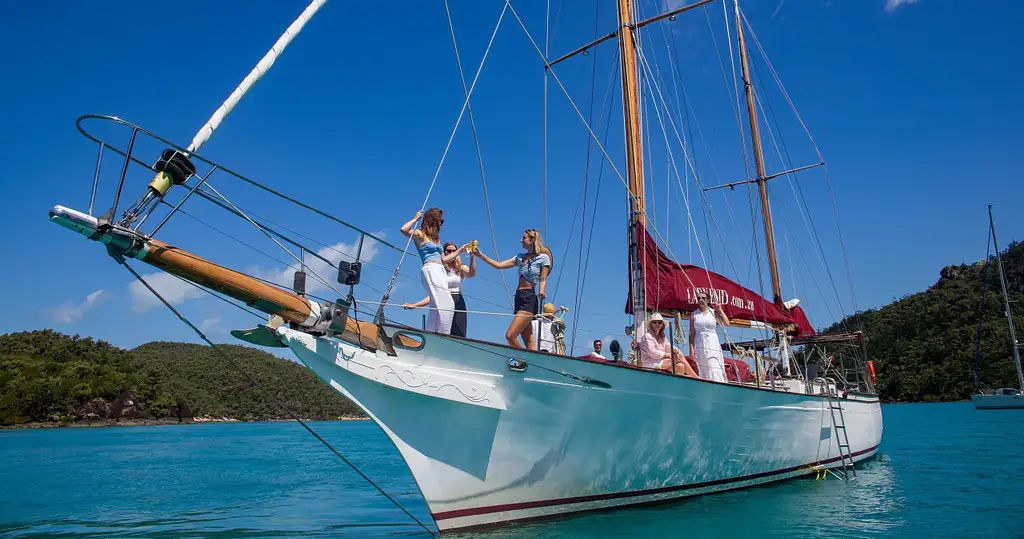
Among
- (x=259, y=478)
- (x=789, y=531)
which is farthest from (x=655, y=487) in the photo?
(x=259, y=478)

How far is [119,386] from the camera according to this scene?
71938mm

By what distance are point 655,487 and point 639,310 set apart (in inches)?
114

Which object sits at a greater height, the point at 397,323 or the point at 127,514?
the point at 397,323

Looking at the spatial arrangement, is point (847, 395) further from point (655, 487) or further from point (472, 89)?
point (472, 89)

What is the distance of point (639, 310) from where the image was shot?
10227 millimetres

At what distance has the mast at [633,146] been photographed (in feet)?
33.6

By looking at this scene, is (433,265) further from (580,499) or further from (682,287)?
(682,287)

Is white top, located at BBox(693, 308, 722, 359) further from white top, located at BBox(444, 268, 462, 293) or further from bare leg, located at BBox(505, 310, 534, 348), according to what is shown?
white top, located at BBox(444, 268, 462, 293)

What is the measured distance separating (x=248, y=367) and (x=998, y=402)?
9235cm

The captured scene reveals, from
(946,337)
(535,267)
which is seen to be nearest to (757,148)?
(535,267)

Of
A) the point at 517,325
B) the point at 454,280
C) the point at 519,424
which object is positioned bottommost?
the point at 519,424

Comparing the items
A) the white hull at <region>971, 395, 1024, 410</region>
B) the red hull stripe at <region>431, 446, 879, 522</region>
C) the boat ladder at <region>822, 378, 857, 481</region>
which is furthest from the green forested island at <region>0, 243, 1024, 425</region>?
the red hull stripe at <region>431, 446, 879, 522</region>

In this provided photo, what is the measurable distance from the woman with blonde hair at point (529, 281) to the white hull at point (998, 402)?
56848 millimetres

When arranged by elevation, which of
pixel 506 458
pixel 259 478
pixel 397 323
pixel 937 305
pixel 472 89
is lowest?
pixel 259 478
